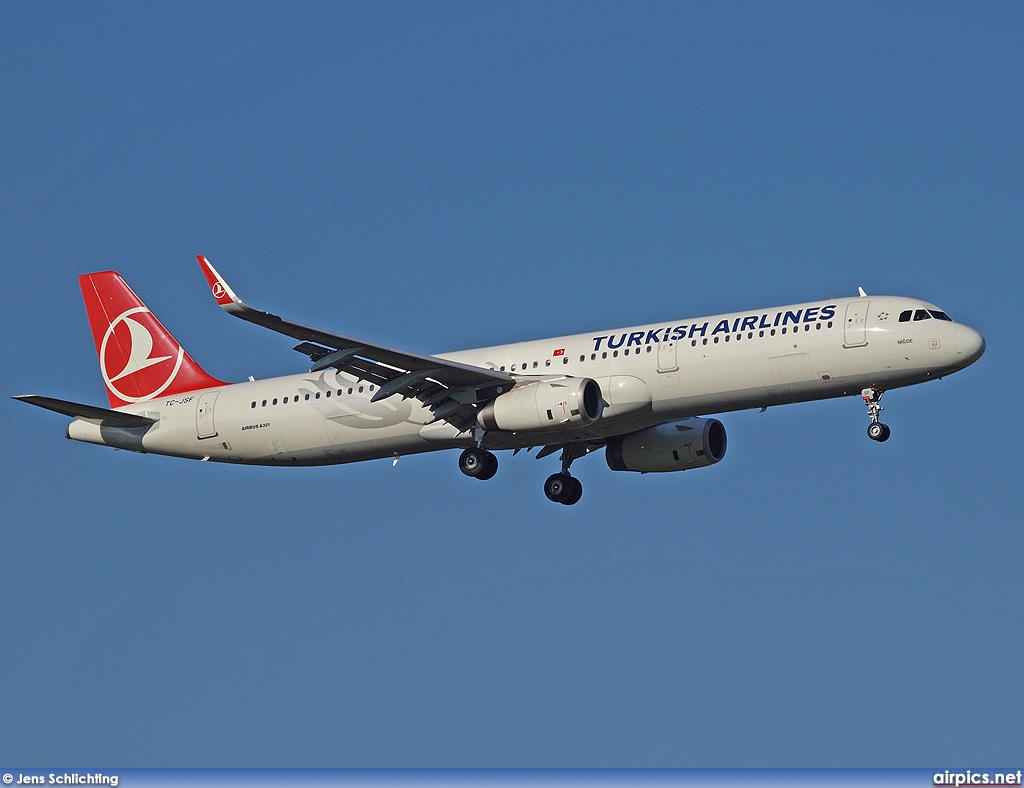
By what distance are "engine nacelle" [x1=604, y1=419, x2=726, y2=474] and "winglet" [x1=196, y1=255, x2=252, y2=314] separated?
16.3 m

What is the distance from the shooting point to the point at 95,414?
190ft

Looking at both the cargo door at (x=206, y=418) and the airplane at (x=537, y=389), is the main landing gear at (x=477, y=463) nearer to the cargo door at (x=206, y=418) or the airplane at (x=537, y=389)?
the airplane at (x=537, y=389)

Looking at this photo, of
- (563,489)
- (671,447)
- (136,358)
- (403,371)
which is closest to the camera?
(403,371)

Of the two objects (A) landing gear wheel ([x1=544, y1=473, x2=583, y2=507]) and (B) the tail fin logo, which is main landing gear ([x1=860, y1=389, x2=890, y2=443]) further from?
(B) the tail fin logo

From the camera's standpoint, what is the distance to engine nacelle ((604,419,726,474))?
185 feet

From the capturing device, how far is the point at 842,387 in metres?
49.2

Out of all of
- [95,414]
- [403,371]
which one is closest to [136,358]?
[95,414]

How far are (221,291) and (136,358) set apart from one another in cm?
1603

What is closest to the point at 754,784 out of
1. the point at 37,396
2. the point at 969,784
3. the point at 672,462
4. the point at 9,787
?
the point at 969,784

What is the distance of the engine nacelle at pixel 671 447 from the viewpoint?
185 feet

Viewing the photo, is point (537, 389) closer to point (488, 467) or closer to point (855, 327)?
point (488, 467)

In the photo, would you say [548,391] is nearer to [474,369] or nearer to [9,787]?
[474,369]

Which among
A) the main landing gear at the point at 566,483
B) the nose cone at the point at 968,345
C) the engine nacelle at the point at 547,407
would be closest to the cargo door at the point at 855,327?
the nose cone at the point at 968,345

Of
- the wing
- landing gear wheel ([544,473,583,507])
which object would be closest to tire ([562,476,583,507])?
landing gear wheel ([544,473,583,507])
